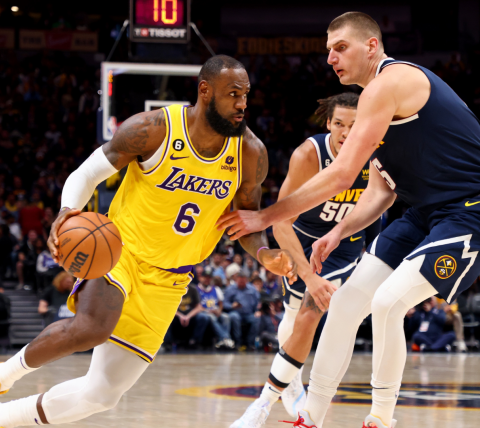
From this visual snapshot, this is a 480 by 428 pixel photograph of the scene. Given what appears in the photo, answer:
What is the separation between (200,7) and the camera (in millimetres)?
21172

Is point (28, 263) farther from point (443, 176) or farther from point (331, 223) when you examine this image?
point (443, 176)

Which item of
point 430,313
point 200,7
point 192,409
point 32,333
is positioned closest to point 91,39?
point 200,7

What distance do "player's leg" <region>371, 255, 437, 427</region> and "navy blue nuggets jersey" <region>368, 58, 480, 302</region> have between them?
64 millimetres

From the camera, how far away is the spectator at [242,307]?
469 inches

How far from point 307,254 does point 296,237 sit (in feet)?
1.65

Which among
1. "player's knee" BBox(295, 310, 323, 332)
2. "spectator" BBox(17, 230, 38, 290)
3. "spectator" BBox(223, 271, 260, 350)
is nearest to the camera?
"player's knee" BBox(295, 310, 323, 332)

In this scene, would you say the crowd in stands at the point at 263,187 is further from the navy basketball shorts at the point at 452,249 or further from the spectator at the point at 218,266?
the navy basketball shorts at the point at 452,249

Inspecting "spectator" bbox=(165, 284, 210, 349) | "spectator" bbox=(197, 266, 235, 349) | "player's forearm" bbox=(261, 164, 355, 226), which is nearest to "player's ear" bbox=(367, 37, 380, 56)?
"player's forearm" bbox=(261, 164, 355, 226)

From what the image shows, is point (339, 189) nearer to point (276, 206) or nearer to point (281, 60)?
point (276, 206)

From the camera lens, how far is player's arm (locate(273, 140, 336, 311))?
4.26 meters

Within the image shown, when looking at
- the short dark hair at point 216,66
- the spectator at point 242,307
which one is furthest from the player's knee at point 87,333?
the spectator at point 242,307

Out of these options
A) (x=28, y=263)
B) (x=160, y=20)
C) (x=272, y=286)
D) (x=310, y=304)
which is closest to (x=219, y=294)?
(x=272, y=286)

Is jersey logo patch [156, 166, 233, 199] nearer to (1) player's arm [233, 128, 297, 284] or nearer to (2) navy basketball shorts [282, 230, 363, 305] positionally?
(1) player's arm [233, 128, 297, 284]

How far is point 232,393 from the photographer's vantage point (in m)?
6.27
